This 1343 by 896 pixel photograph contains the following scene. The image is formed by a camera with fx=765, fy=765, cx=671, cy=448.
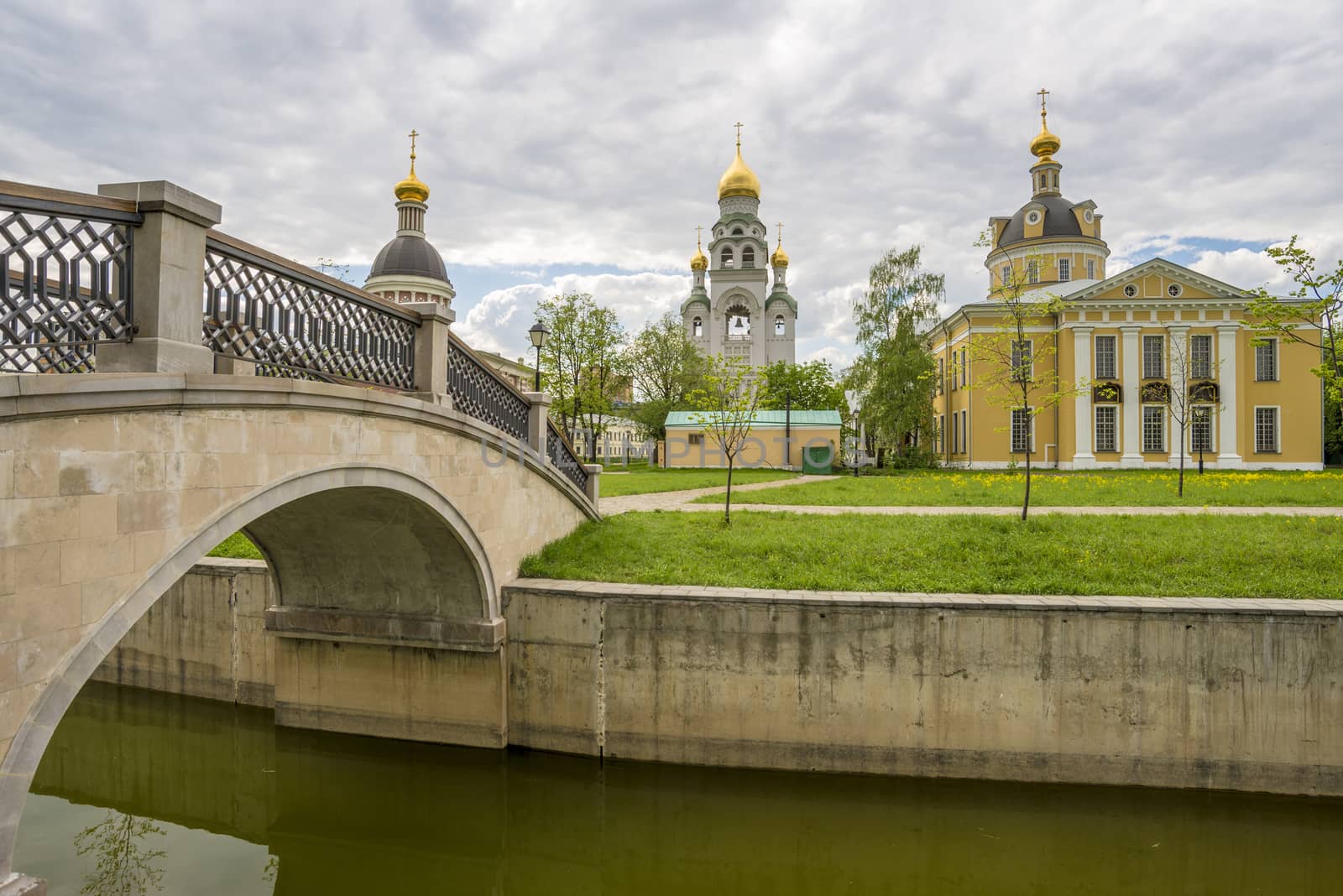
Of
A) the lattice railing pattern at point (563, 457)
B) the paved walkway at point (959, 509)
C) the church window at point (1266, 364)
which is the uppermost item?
the church window at point (1266, 364)

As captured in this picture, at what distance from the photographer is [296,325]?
5.95 metres

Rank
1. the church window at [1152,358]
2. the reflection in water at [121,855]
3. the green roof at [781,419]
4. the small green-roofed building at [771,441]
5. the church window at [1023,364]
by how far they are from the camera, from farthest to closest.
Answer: the green roof at [781,419] < the small green-roofed building at [771,441] < the church window at [1152,358] < the church window at [1023,364] < the reflection in water at [121,855]

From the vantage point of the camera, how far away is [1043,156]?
46.8 m

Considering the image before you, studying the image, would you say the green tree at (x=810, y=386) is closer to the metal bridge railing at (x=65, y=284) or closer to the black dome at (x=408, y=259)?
the black dome at (x=408, y=259)

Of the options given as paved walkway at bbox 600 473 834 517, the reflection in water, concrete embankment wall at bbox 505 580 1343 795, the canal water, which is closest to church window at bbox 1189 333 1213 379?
paved walkway at bbox 600 473 834 517

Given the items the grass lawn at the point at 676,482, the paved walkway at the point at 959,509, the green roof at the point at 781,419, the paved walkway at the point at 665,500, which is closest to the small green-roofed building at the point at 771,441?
the green roof at the point at 781,419

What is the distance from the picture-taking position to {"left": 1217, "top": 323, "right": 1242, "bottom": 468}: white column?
110ft

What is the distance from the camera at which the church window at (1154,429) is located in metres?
34.1

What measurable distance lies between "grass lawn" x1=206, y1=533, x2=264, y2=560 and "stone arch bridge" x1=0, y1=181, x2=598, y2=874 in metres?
2.32

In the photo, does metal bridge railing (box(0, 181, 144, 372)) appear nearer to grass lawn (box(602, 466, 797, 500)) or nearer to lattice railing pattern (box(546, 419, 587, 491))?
lattice railing pattern (box(546, 419, 587, 491))

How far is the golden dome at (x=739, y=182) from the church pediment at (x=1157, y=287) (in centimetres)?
3317

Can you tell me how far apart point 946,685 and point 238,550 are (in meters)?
10.6

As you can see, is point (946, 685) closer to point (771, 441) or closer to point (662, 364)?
point (771, 441)

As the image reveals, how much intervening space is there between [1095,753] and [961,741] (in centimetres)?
142
